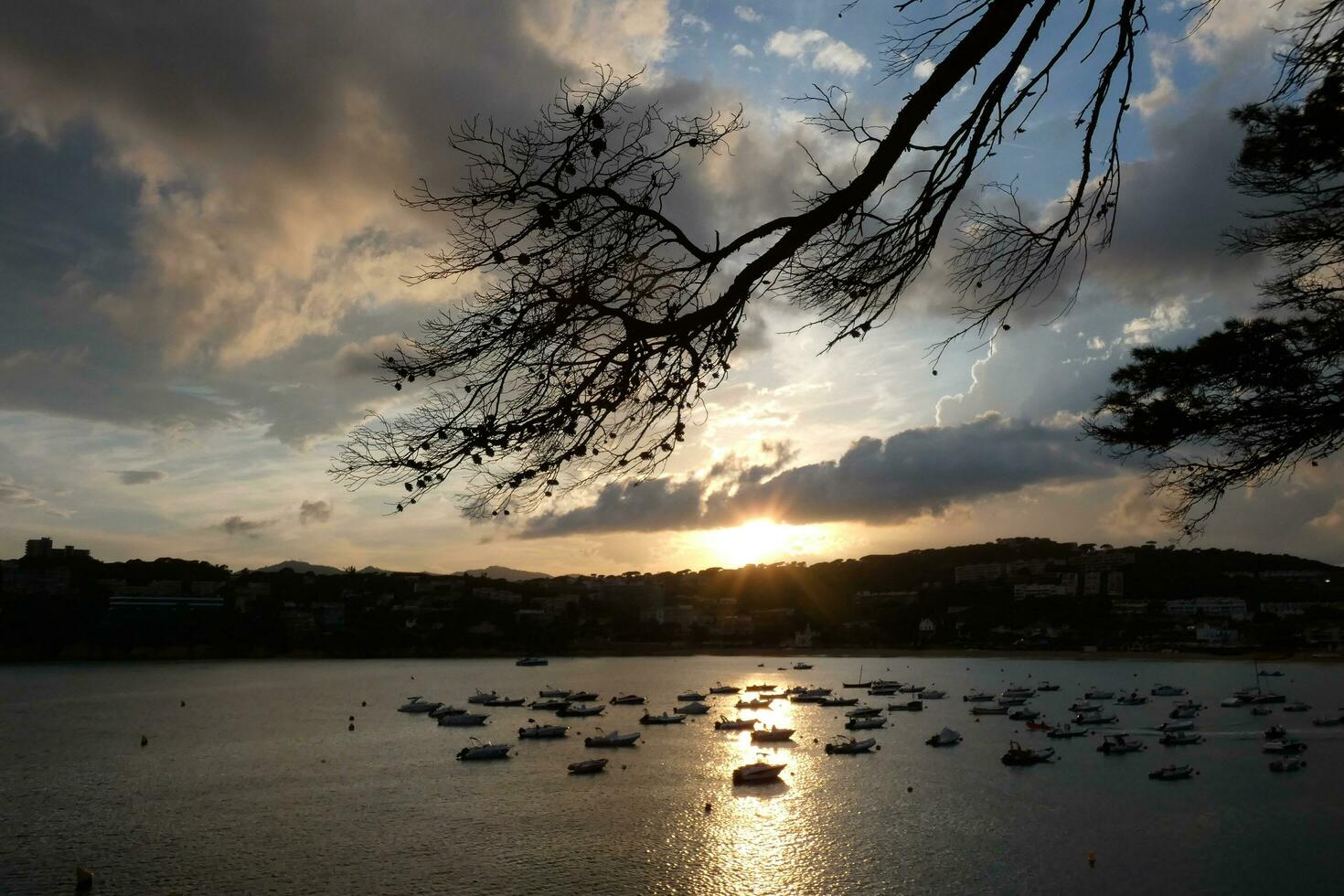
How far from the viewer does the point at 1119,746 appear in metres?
50.1

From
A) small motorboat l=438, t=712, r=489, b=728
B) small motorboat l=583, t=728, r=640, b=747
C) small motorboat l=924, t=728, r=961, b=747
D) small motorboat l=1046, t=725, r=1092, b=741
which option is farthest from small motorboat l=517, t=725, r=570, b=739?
small motorboat l=1046, t=725, r=1092, b=741

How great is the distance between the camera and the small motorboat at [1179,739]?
5184cm

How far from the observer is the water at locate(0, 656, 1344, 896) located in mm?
26516

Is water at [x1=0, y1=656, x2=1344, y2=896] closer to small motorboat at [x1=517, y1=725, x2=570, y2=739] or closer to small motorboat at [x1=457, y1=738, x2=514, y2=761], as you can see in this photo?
small motorboat at [x1=457, y1=738, x2=514, y2=761]

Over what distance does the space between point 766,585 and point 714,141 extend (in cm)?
17333

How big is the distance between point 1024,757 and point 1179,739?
12734 millimetres

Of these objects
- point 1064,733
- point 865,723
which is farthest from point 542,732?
point 1064,733

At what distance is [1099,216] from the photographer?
468 centimetres

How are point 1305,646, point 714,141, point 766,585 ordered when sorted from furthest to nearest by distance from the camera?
point 766,585, point 1305,646, point 714,141

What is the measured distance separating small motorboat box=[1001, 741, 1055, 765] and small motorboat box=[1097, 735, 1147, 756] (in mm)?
4295

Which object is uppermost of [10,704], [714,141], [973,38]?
[973,38]

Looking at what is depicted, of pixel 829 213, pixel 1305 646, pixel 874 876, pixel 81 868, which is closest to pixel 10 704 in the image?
pixel 81 868

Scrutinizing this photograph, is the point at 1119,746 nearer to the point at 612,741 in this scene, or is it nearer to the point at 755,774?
the point at 755,774

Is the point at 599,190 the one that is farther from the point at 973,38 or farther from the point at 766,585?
the point at 766,585
